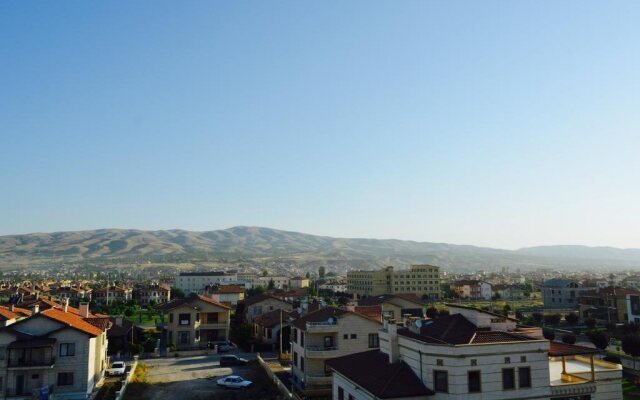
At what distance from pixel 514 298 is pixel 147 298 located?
351 ft

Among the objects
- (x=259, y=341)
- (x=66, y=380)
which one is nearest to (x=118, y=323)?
(x=259, y=341)

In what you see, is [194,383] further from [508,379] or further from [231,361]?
[508,379]

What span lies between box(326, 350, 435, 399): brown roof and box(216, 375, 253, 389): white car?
12.6 meters

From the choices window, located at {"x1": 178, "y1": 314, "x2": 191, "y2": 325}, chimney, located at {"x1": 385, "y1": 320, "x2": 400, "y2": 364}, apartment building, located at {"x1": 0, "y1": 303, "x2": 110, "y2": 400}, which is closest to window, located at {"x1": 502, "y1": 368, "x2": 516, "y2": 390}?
chimney, located at {"x1": 385, "y1": 320, "x2": 400, "y2": 364}

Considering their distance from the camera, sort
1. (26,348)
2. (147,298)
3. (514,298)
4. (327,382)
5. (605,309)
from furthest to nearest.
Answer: (514,298) → (147,298) → (605,309) → (327,382) → (26,348)

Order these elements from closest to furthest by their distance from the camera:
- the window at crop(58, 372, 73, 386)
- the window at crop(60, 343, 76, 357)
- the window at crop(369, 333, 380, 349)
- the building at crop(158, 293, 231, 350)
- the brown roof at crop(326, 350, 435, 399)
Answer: the brown roof at crop(326, 350, 435, 399) < the window at crop(58, 372, 73, 386) < the window at crop(60, 343, 76, 357) < the window at crop(369, 333, 380, 349) < the building at crop(158, 293, 231, 350)

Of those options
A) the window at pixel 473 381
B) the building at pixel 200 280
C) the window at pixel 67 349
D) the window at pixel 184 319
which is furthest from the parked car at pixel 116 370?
the building at pixel 200 280

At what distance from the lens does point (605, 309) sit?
92.5 meters

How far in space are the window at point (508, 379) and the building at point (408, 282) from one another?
137758 millimetres

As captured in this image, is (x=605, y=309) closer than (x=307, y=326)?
No

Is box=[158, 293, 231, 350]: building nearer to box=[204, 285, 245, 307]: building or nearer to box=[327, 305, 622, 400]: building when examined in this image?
box=[327, 305, 622, 400]: building

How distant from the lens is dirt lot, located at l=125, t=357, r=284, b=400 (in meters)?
38.4

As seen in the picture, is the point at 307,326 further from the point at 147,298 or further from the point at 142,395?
the point at 147,298

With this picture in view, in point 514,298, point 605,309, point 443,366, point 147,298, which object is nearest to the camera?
point 443,366
